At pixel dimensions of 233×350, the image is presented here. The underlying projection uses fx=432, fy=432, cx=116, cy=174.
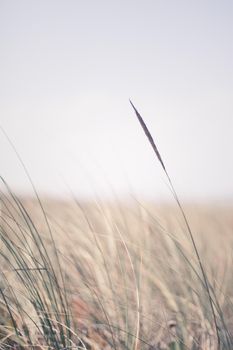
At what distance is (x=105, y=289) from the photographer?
4.14 feet

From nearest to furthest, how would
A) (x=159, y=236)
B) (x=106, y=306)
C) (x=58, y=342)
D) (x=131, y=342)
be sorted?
(x=58, y=342) < (x=131, y=342) < (x=106, y=306) < (x=159, y=236)

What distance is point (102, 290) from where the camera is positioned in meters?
1.25

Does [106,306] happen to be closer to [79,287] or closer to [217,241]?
[79,287]

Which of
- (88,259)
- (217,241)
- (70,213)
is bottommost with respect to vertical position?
(217,241)

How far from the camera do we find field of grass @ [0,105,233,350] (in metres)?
0.92

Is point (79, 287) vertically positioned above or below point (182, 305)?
above

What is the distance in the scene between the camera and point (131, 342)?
1.03 m

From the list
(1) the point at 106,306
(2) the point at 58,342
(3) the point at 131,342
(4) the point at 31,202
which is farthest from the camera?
(4) the point at 31,202

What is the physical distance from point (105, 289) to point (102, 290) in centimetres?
2

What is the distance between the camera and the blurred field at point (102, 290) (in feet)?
3.04

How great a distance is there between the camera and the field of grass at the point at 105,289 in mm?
919

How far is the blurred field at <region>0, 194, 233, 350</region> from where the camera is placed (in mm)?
926

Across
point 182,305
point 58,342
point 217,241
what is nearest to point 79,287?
point 182,305

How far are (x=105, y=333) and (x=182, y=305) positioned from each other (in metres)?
0.28
